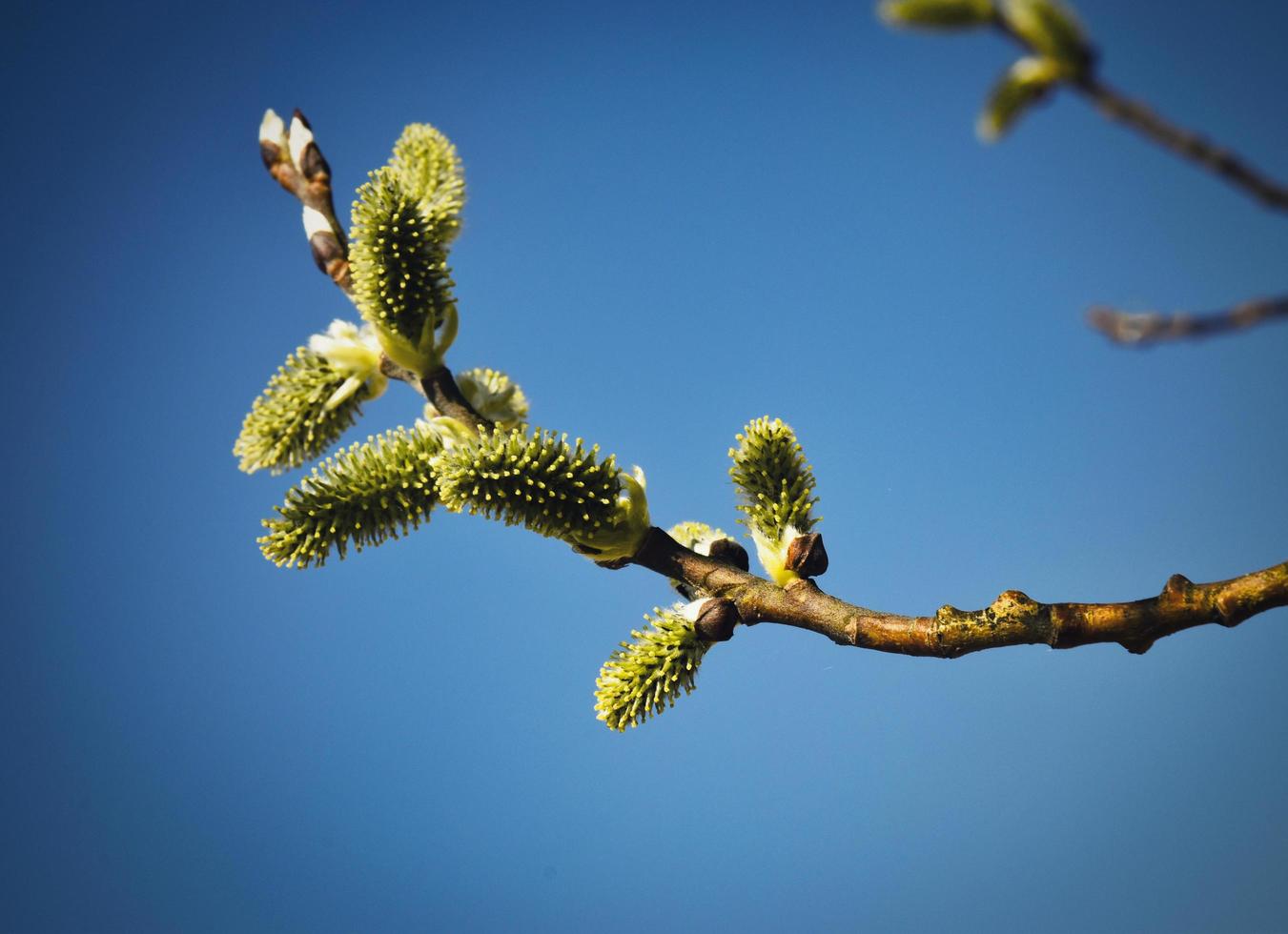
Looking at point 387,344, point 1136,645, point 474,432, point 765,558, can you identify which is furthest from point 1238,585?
point 387,344

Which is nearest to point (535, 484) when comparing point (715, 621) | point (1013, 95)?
point (715, 621)

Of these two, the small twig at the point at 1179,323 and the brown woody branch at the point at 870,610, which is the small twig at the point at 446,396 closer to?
the brown woody branch at the point at 870,610

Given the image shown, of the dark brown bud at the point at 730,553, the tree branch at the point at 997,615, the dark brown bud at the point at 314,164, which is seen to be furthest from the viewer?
the dark brown bud at the point at 314,164

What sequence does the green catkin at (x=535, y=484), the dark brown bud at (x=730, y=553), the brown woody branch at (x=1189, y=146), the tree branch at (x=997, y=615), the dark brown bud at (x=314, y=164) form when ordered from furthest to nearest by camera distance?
the dark brown bud at (x=314, y=164) → the dark brown bud at (x=730, y=553) → the green catkin at (x=535, y=484) → the tree branch at (x=997, y=615) → the brown woody branch at (x=1189, y=146)

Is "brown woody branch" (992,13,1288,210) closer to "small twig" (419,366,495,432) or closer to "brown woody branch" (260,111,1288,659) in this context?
"brown woody branch" (260,111,1288,659)

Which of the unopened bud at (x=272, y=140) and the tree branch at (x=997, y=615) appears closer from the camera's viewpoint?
the tree branch at (x=997, y=615)

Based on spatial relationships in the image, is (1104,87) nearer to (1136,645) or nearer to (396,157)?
(1136,645)

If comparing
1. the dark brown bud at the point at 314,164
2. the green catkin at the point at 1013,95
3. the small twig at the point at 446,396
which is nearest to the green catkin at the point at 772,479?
the small twig at the point at 446,396
